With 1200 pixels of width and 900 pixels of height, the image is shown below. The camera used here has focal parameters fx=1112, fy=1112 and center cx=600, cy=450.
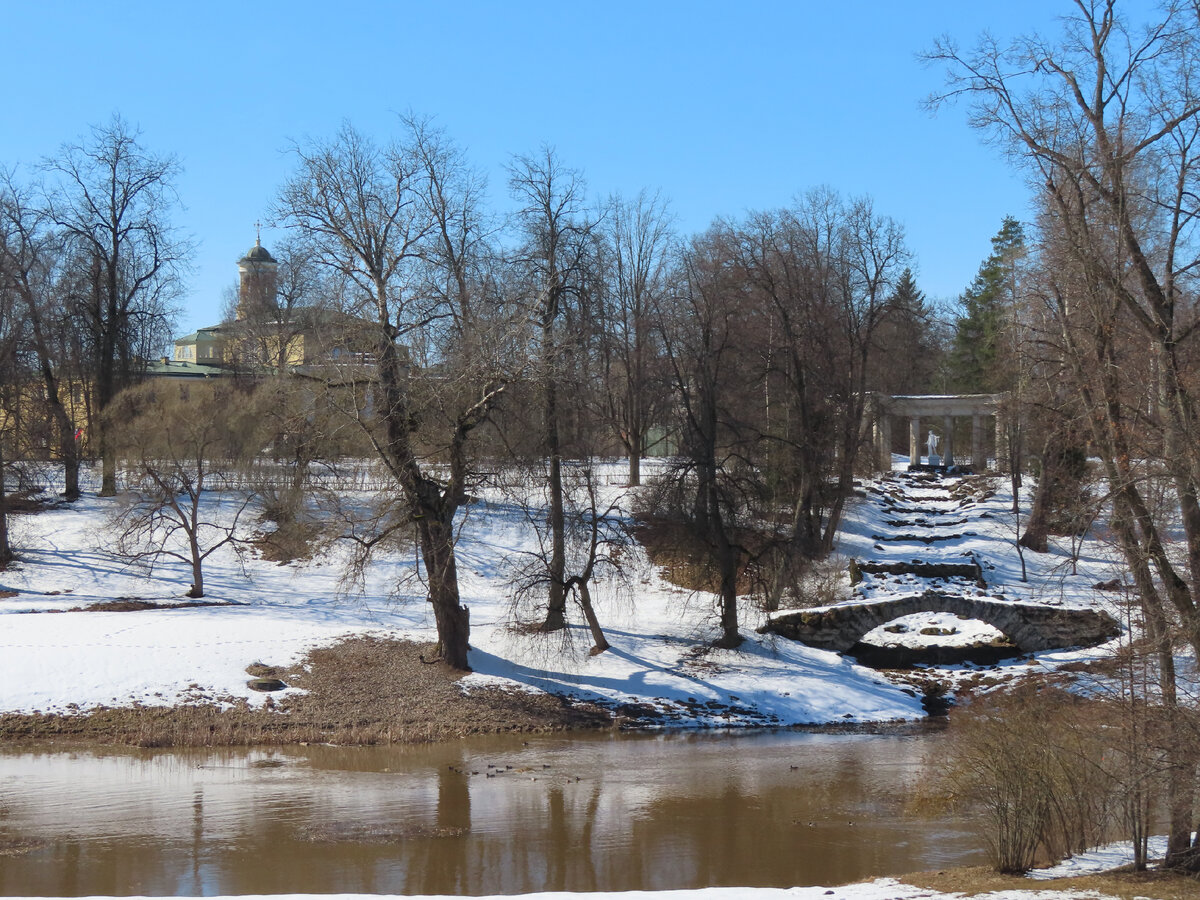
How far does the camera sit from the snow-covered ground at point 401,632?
24.1 m

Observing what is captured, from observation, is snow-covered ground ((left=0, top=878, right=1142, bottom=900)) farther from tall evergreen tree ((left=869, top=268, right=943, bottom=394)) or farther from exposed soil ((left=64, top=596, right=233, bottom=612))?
tall evergreen tree ((left=869, top=268, right=943, bottom=394))

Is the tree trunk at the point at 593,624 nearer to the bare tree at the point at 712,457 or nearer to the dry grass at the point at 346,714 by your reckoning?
the dry grass at the point at 346,714

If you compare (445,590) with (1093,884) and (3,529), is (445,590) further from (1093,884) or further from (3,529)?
(3,529)

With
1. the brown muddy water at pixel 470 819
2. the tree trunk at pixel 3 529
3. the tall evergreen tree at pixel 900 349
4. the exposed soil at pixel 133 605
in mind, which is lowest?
the brown muddy water at pixel 470 819

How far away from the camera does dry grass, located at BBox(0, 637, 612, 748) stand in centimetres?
2200

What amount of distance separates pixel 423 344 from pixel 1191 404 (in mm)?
15176

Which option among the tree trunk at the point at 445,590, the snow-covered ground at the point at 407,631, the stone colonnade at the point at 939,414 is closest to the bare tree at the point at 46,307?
the snow-covered ground at the point at 407,631

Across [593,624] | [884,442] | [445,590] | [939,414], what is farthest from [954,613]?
[939,414]

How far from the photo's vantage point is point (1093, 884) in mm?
11047

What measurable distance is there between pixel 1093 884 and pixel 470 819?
9.16 meters

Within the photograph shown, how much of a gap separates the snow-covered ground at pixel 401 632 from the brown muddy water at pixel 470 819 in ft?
8.95

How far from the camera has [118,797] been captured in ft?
57.8

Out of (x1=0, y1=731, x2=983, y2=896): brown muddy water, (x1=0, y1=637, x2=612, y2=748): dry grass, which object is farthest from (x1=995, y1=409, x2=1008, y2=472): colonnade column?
(x1=0, y1=637, x2=612, y2=748): dry grass

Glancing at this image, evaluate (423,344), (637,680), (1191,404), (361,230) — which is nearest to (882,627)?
(637,680)
